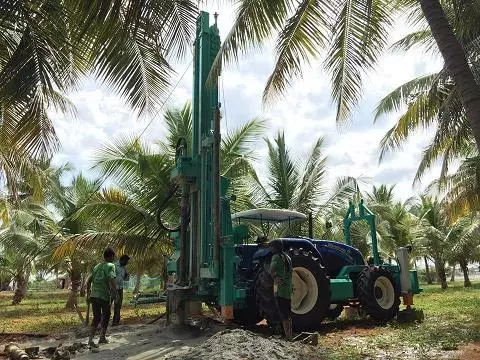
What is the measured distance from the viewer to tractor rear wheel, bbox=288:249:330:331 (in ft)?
27.3

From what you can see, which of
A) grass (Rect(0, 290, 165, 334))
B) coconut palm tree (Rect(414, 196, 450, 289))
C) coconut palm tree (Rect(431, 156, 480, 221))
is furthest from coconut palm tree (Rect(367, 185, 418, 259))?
grass (Rect(0, 290, 165, 334))

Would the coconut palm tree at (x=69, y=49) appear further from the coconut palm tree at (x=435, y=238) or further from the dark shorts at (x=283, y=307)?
the coconut palm tree at (x=435, y=238)

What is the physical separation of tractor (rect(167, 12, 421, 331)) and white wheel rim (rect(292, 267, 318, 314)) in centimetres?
A: 2

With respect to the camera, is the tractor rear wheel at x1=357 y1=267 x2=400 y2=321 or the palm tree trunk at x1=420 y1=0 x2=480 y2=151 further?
the tractor rear wheel at x1=357 y1=267 x2=400 y2=321

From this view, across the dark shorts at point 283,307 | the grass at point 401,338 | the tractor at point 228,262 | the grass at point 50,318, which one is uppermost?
the tractor at point 228,262

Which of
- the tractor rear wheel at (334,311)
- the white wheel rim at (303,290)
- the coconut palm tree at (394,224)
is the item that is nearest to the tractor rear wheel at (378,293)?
the tractor rear wheel at (334,311)

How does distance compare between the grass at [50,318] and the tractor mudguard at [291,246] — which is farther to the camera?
the grass at [50,318]

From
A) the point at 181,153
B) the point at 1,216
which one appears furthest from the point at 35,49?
the point at 1,216

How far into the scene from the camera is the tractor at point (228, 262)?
7.63 metres

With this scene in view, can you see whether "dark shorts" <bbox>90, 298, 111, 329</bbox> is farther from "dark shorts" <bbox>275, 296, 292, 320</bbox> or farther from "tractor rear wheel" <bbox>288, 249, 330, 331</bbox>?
"tractor rear wheel" <bbox>288, 249, 330, 331</bbox>

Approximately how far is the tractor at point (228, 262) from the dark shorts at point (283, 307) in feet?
0.56

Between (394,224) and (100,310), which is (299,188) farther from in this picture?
(394,224)

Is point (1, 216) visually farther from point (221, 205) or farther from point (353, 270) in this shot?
point (353, 270)

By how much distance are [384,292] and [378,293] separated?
6.4 inches
